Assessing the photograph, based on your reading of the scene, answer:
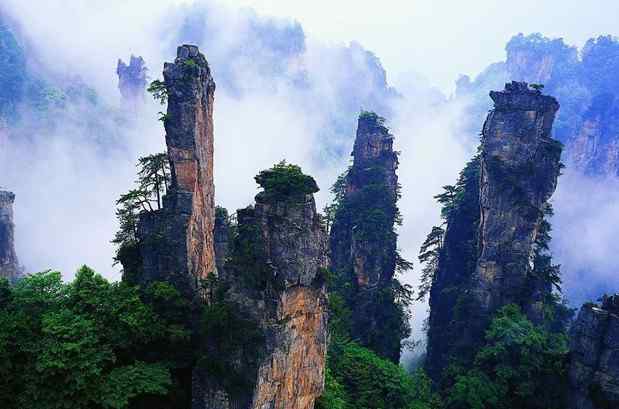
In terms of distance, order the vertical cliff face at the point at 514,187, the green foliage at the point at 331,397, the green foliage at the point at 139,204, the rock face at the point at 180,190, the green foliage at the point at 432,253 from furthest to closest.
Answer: the green foliage at the point at 432,253 < the vertical cliff face at the point at 514,187 < the green foliage at the point at 139,204 < the rock face at the point at 180,190 < the green foliage at the point at 331,397

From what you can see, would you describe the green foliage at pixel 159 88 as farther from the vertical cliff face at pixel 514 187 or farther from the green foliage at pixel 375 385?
the vertical cliff face at pixel 514 187

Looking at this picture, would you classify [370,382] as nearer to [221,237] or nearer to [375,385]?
[375,385]

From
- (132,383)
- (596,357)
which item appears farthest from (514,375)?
(132,383)

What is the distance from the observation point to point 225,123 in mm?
115812

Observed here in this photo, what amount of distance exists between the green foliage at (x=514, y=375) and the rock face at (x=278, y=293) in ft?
38.3

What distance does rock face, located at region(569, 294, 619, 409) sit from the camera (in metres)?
25.0

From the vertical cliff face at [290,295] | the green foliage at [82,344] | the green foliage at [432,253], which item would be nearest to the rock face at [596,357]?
the vertical cliff face at [290,295]

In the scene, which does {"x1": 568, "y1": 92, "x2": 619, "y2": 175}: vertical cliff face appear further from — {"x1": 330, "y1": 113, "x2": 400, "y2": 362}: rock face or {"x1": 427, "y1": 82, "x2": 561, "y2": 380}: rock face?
{"x1": 427, "y1": 82, "x2": 561, "y2": 380}: rock face

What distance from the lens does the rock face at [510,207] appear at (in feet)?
107

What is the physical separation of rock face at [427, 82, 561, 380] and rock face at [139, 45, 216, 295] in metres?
18.2

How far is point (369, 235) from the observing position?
38750 millimetres

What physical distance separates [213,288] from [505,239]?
19.7 meters

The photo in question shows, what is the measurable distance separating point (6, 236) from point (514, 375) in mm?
46467

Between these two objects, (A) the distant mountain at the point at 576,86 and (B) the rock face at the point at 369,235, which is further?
(A) the distant mountain at the point at 576,86
